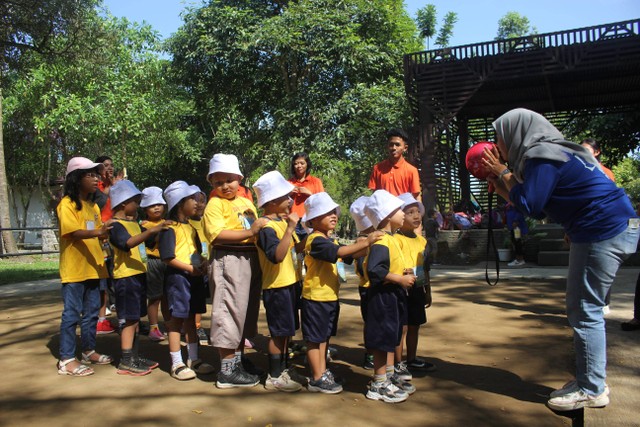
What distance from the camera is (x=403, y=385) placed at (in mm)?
3910

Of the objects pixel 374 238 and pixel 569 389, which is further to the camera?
pixel 374 238

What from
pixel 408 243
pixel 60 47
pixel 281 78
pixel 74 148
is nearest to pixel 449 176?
pixel 281 78

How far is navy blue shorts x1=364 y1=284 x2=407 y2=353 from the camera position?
3.79 meters

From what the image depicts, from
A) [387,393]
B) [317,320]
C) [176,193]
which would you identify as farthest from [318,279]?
[176,193]

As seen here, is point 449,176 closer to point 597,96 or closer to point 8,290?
point 597,96

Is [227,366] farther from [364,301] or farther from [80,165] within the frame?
[80,165]

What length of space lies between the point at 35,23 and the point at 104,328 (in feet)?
29.7

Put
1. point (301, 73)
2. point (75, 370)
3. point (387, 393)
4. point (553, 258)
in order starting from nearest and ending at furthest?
point (387, 393)
point (75, 370)
point (553, 258)
point (301, 73)

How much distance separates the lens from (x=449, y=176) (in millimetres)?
15625

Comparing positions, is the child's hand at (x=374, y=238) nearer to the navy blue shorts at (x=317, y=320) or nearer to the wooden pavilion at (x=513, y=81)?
the navy blue shorts at (x=317, y=320)

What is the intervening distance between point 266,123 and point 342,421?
17458 mm

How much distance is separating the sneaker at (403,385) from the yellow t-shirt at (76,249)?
8.57 ft

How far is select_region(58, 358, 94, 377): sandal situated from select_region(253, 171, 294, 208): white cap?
1.92 m

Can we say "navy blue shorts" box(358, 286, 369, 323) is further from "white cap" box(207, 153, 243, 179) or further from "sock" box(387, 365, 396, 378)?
"white cap" box(207, 153, 243, 179)
